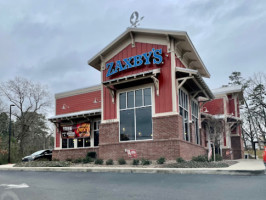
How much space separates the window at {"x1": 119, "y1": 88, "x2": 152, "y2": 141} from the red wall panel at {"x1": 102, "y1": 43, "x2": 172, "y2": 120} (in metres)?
0.77

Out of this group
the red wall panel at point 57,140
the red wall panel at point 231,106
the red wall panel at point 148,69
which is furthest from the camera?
the red wall panel at point 231,106

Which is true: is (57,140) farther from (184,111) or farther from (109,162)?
(184,111)

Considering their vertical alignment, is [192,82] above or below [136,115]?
above

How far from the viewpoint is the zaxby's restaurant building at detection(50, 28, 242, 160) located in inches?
714

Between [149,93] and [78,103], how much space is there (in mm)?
10414

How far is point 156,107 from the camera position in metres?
18.8

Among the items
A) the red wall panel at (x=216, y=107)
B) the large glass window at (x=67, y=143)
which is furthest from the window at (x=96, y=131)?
the red wall panel at (x=216, y=107)

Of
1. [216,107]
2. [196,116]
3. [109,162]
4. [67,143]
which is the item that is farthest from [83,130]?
[216,107]

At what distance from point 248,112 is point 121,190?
4479cm

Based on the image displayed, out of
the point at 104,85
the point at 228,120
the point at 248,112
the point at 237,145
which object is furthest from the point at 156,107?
the point at 248,112

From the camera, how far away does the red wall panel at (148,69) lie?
18516 mm

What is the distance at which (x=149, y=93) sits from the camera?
19422 mm

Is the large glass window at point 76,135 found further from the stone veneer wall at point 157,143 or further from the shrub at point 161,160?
the shrub at point 161,160

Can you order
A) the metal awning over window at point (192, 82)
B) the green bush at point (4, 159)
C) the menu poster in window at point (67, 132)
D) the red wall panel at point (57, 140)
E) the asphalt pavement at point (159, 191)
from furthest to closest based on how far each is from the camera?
1. the green bush at point (4, 159)
2. the red wall panel at point (57, 140)
3. the menu poster in window at point (67, 132)
4. the metal awning over window at point (192, 82)
5. the asphalt pavement at point (159, 191)
